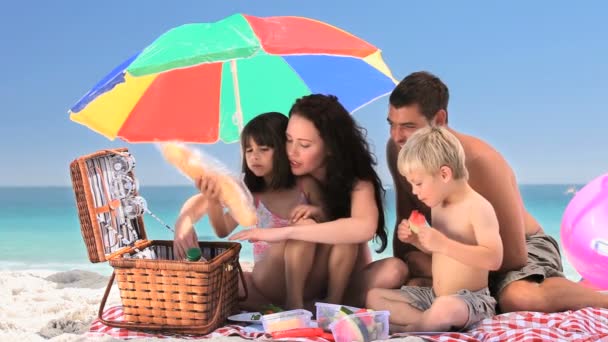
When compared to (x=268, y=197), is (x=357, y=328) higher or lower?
lower

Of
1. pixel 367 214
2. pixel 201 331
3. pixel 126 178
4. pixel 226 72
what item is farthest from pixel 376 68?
pixel 201 331

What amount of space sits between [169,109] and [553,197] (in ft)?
65.8

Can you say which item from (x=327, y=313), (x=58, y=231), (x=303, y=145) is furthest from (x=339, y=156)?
(x=58, y=231)

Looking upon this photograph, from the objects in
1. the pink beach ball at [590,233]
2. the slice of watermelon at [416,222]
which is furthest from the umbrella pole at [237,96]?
the pink beach ball at [590,233]

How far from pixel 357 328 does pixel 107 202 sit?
111 cm

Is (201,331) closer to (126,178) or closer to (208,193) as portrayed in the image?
(208,193)

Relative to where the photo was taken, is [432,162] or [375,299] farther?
[375,299]

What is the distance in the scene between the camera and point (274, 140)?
2.86 meters

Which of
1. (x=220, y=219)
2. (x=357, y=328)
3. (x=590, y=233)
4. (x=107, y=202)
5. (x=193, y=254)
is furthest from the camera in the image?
(x=590, y=233)

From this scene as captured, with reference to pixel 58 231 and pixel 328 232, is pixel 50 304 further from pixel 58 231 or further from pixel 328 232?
pixel 58 231

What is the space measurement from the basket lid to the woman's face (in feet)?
2.21

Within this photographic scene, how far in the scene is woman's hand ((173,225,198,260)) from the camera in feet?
9.37

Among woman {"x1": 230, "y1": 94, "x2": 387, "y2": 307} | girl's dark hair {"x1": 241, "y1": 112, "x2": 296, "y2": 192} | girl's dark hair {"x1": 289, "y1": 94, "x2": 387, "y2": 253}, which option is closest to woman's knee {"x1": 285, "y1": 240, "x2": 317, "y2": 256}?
woman {"x1": 230, "y1": 94, "x2": 387, "y2": 307}

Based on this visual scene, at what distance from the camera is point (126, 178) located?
290cm
